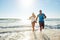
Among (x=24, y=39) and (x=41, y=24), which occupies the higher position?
(x=41, y=24)

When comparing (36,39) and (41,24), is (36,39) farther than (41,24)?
No

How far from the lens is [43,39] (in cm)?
984

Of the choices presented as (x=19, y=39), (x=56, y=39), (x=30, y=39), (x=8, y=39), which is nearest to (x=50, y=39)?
(x=56, y=39)

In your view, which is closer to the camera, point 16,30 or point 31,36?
point 31,36

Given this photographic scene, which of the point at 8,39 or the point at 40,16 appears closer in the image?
the point at 8,39

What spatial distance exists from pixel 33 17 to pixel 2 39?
3355 mm

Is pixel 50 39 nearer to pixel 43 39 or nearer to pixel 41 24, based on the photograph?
pixel 43 39

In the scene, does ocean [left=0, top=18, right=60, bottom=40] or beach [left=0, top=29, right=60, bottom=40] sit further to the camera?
ocean [left=0, top=18, right=60, bottom=40]

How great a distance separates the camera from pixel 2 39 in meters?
10.4

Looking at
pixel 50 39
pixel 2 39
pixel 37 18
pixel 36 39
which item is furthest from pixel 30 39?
pixel 37 18

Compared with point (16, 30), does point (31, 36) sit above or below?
above

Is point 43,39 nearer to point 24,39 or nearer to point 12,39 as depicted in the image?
point 24,39

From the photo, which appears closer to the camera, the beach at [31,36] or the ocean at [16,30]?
the beach at [31,36]

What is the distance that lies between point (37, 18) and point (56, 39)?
3022 millimetres
